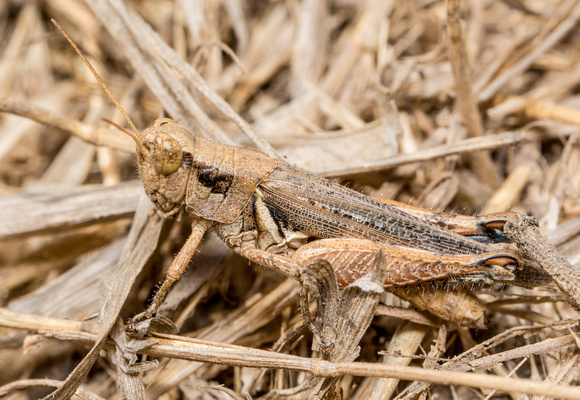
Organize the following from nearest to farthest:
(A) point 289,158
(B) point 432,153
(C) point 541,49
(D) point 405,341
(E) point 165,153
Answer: (E) point 165,153
(D) point 405,341
(B) point 432,153
(A) point 289,158
(C) point 541,49

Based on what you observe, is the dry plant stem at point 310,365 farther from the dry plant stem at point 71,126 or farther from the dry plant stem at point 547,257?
the dry plant stem at point 71,126

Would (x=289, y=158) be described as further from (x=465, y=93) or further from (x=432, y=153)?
(x=465, y=93)

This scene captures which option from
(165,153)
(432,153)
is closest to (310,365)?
(165,153)

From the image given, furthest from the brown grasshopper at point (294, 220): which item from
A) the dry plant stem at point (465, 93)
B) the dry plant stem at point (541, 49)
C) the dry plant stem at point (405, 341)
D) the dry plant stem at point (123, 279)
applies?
the dry plant stem at point (541, 49)

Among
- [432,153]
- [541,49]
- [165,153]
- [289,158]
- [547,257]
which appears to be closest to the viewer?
[547,257]

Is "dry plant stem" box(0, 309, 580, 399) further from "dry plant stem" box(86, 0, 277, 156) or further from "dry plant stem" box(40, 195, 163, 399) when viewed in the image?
"dry plant stem" box(86, 0, 277, 156)

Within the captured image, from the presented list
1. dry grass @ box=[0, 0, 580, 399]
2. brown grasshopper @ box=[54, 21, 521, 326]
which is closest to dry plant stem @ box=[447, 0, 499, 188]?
dry grass @ box=[0, 0, 580, 399]

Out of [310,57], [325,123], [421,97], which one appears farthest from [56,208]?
[421,97]
